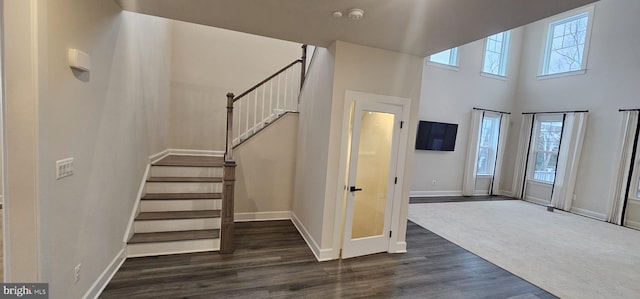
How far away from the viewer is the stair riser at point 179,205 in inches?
129

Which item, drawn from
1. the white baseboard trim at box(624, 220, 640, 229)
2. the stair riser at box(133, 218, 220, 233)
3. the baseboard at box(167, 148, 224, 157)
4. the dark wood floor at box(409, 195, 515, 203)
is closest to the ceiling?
the stair riser at box(133, 218, 220, 233)

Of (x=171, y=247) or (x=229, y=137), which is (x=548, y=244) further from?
(x=171, y=247)

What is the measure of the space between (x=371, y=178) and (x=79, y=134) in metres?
2.86

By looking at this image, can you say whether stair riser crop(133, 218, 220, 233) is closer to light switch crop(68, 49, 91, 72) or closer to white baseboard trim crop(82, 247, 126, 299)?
white baseboard trim crop(82, 247, 126, 299)

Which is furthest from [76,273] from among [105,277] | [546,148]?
[546,148]

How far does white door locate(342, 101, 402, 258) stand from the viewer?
3.09 m

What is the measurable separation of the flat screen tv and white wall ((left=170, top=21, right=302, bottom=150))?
3.86 metres

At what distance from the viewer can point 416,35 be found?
2.61 meters

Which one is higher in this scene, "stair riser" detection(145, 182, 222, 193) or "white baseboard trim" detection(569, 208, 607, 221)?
"stair riser" detection(145, 182, 222, 193)

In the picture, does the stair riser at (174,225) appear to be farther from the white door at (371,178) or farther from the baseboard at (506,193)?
the baseboard at (506,193)

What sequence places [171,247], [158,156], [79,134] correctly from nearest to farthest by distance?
1. [79,134]
2. [171,247]
3. [158,156]

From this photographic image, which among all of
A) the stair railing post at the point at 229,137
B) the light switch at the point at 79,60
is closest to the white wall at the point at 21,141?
the light switch at the point at 79,60

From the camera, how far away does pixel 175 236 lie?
10.1 feet

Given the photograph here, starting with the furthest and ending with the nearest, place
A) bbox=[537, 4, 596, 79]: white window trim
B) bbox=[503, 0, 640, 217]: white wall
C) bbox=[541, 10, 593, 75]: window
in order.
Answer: bbox=[541, 10, 593, 75]: window → bbox=[537, 4, 596, 79]: white window trim → bbox=[503, 0, 640, 217]: white wall
